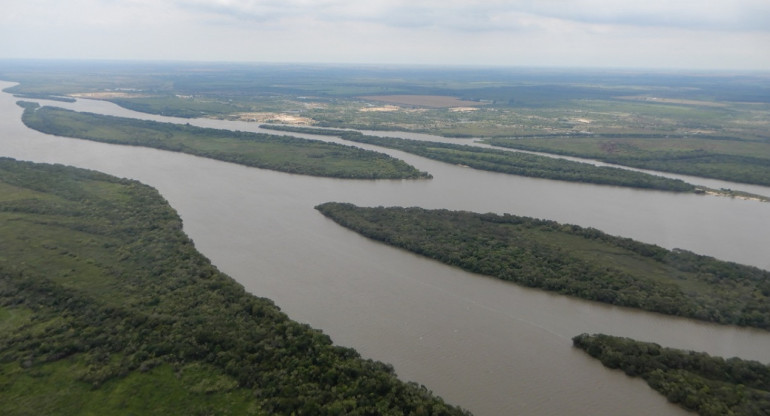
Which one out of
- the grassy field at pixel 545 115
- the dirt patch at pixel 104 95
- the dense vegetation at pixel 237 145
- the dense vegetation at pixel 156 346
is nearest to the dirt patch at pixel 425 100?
the grassy field at pixel 545 115

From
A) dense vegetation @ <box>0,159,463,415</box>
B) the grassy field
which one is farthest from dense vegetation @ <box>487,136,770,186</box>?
dense vegetation @ <box>0,159,463,415</box>

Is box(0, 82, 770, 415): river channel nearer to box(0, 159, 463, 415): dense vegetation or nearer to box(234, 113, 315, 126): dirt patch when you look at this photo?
box(0, 159, 463, 415): dense vegetation

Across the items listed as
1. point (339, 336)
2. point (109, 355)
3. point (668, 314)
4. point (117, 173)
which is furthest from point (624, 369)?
point (117, 173)

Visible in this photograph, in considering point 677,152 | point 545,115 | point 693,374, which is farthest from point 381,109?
point 693,374

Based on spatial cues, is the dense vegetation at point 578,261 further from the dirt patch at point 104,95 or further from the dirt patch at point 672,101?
the dirt patch at point 672,101

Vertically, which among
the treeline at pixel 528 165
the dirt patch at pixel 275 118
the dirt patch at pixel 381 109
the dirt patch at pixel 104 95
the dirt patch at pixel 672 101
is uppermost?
the dirt patch at pixel 672 101

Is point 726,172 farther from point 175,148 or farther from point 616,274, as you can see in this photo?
point 175,148

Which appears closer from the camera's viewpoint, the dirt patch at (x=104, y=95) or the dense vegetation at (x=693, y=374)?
the dense vegetation at (x=693, y=374)
